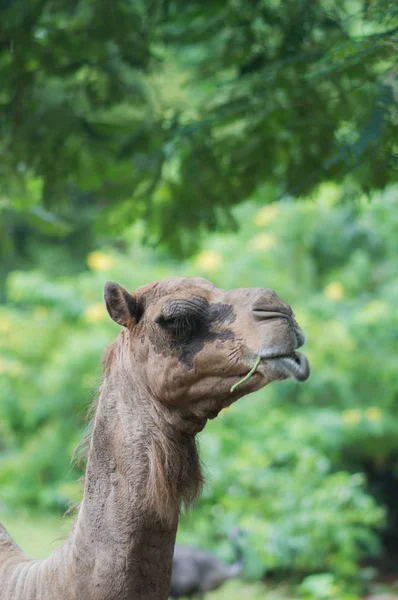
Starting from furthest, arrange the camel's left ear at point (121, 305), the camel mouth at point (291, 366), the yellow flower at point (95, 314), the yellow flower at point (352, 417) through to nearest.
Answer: the yellow flower at point (95, 314) → the yellow flower at point (352, 417) → the camel's left ear at point (121, 305) → the camel mouth at point (291, 366)

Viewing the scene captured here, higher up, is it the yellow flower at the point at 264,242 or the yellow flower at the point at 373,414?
the yellow flower at the point at 264,242

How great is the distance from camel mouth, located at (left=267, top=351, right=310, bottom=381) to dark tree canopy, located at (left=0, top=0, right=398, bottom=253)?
1.68 metres

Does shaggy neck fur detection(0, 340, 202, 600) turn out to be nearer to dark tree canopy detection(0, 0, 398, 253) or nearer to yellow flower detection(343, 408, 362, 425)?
dark tree canopy detection(0, 0, 398, 253)

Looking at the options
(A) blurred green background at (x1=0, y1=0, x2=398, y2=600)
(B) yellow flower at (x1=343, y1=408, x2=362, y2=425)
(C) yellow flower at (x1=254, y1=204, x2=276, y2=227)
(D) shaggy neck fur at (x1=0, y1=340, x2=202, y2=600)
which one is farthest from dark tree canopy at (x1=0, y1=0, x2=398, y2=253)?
(C) yellow flower at (x1=254, y1=204, x2=276, y2=227)

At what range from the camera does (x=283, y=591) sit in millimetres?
8281

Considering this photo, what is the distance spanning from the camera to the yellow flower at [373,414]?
8.94 metres

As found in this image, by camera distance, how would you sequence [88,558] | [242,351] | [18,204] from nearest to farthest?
[242,351] < [88,558] < [18,204]

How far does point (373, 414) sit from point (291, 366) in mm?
6972

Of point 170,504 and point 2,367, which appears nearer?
point 170,504

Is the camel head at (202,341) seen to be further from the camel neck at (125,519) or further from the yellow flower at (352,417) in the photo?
the yellow flower at (352,417)

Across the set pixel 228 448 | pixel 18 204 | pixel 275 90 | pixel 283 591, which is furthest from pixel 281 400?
pixel 275 90

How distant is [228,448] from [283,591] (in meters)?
1.53

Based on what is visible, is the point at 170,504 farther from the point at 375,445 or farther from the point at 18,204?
the point at 375,445

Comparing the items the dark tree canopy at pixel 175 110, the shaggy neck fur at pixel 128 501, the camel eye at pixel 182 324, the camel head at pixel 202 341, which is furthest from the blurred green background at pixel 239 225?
the camel eye at pixel 182 324
